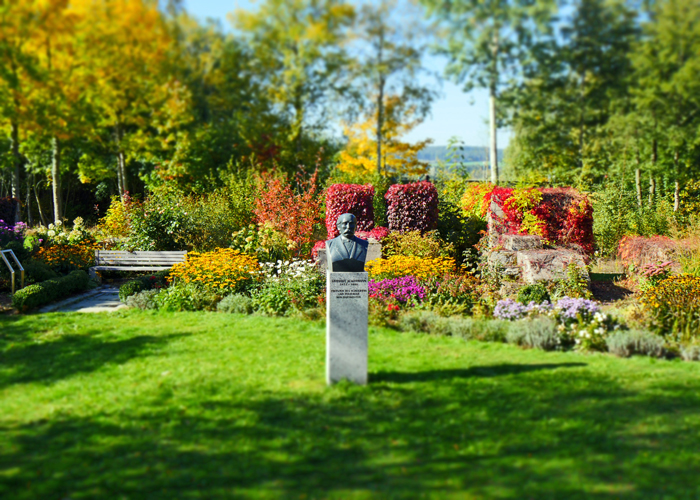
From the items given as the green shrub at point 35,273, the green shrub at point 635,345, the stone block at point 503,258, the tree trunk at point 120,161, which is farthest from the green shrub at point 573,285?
the tree trunk at point 120,161

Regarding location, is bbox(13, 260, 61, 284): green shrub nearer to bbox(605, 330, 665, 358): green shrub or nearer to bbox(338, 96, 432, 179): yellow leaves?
bbox(605, 330, 665, 358): green shrub

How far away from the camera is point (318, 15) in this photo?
2055cm

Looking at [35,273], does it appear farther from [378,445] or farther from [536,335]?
[536,335]

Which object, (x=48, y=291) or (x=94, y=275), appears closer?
(x=48, y=291)

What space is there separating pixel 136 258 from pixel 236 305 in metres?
3.34

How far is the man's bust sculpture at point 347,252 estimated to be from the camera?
15.5 ft

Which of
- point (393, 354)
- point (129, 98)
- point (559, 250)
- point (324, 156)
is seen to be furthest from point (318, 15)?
point (393, 354)

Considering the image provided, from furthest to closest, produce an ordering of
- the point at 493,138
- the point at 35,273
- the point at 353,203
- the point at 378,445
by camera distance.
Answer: the point at 493,138 < the point at 353,203 < the point at 35,273 < the point at 378,445

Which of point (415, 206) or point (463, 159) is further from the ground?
point (463, 159)

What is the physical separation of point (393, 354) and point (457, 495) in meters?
2.42

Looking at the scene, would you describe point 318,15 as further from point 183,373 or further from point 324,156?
point 183,373

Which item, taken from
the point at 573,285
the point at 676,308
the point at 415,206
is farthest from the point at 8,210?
the point at 676,308

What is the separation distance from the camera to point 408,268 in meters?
7.82

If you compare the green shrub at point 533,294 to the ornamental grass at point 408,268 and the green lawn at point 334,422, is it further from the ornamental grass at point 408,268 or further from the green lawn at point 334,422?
the green lawn at point 334,422
